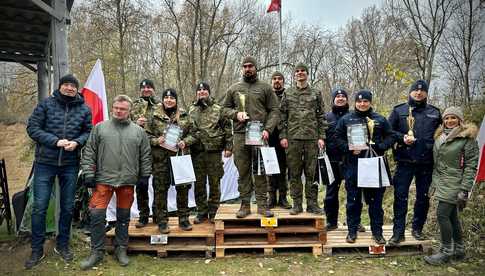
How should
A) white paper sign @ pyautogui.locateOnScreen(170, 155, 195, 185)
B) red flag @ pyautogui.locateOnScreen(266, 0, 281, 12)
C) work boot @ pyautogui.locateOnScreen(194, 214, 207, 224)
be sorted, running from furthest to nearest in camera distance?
red flag @ pyautogui.locateOnScreen(266, 0, 281, 12), work boot @ pyautogui.locateOnScreen(194, 214, 207, 224), white paper sign @ pyautogui.locateOnScreen(170, 155, 195, 185)

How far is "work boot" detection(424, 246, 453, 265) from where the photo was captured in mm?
4305

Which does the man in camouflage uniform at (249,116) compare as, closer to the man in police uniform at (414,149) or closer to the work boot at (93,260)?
the man in police uniform at (414,149)

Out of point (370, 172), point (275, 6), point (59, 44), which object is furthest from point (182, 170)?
point (275, 6)

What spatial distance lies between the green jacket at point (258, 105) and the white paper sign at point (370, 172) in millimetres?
1196

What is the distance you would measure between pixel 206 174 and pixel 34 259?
2.33 m

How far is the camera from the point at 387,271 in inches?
165

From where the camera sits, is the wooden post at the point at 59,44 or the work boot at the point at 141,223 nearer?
the work boot at the point at 141,223

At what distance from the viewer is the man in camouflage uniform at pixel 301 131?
15.3 ft

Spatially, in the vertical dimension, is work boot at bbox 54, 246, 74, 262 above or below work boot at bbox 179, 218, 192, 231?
below

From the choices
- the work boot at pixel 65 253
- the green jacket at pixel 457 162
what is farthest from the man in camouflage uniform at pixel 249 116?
the work boot at pixel 65 253

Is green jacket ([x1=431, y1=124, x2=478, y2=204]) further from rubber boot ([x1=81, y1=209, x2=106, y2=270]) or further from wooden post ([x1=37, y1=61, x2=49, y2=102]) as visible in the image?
wooden post ([x1=37, y1=61, x2=49, y2=102])

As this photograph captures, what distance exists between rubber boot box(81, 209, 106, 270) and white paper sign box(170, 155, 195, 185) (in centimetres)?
95

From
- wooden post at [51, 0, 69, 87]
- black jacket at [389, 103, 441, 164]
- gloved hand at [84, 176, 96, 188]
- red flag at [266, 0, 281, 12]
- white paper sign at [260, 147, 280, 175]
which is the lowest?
gloved hand at [84, 176, 96, 188]

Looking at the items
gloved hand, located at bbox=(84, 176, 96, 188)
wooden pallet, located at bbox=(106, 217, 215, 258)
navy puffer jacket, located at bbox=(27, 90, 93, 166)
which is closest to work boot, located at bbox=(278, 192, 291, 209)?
wooden pallet, located at bbox=(106, 217, 215, 258)
